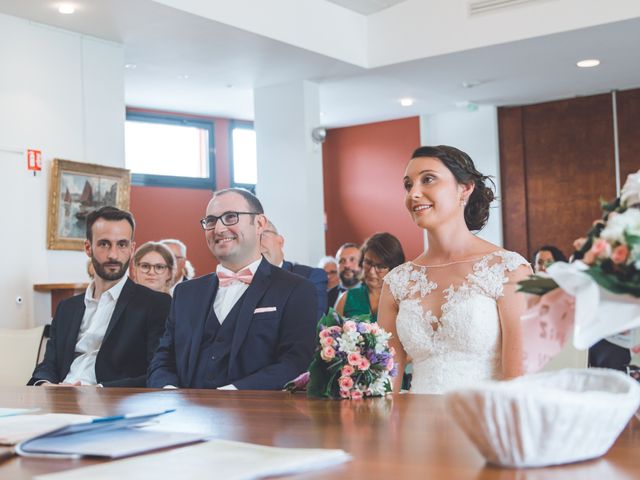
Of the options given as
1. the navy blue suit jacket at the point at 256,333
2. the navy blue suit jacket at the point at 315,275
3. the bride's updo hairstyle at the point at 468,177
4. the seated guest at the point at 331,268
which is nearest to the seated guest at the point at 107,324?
the navy blue suit jacket at the point at 256,333

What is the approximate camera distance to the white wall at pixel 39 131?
719cm

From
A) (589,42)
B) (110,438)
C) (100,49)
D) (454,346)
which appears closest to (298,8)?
(100,49)

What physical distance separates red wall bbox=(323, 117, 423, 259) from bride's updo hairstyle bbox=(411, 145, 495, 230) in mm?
8585

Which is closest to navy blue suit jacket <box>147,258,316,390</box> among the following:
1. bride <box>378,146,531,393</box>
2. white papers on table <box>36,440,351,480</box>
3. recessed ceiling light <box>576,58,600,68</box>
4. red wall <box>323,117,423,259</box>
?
bride <box>378,146,531,393</box>

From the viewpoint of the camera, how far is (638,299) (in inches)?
49.7

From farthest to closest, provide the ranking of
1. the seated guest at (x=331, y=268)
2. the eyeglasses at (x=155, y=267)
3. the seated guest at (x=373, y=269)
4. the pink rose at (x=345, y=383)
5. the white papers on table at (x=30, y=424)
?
the seated guest at (x=331, y=268) < the seated guest at (x=373, y=269) < the eyeglasses at (x=155, y=267) < the pink rose at (x=345, y=383) < the white papers on table at (x=30, y=424)

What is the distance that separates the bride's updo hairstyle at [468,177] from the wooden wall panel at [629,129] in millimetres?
7687

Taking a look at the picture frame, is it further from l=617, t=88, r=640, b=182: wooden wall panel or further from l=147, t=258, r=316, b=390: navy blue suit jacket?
l=617, t=88, r=640, b=182: wooden wall panel

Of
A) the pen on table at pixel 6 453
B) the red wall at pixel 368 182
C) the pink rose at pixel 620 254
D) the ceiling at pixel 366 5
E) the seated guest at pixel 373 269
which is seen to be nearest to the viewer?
the pink rose at pixel 620 254

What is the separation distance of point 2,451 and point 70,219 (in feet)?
20.0

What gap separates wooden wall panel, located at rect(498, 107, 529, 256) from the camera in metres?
11.5

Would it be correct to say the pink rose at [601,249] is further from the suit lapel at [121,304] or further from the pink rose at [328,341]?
the suit lapel at [121,304]

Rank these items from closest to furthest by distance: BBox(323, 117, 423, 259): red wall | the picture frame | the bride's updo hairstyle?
the bride's updo hairstyle → the picture frame → BBox(323, 117, 423, 259): red wall

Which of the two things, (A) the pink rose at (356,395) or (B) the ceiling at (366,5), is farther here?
(B) the ceiling at (366,5)
